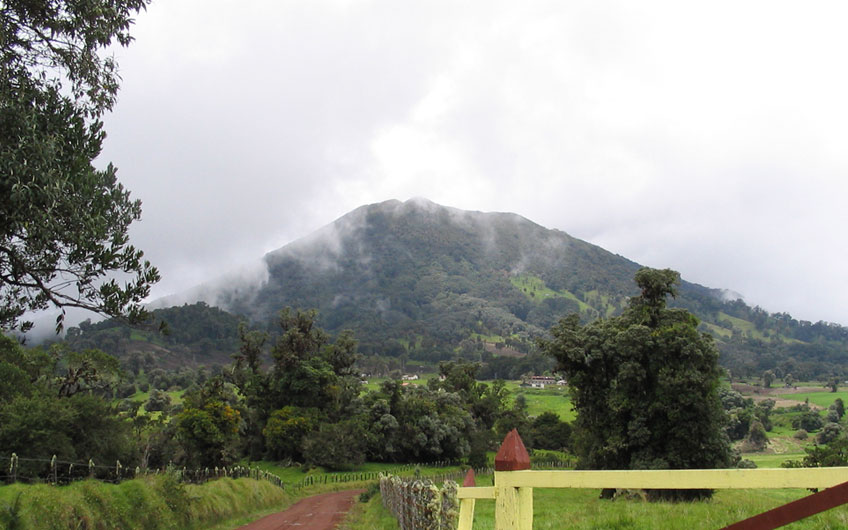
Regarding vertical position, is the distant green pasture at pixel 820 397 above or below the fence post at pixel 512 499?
below

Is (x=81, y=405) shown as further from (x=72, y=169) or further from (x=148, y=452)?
(x=72, y=169)

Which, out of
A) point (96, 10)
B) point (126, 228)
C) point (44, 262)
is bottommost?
point (44, 262)

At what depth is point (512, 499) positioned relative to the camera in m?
3.04

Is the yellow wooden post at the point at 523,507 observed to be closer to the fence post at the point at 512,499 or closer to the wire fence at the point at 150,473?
the fence post at the point at 512,499

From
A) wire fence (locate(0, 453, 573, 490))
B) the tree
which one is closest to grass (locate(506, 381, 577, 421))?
wire fence (locate(0, 453, 573, 490))

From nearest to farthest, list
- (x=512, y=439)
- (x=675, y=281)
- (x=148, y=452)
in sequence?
(x=512, y=439) → (x=675, y=281) → (x=148, y=452)

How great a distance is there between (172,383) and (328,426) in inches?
3350

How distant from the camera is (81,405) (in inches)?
1219

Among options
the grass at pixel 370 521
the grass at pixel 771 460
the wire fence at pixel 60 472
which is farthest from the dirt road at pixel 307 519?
the grass at pixel 771 460

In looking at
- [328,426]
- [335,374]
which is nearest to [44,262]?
[328,426]

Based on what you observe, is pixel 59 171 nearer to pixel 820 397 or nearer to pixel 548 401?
pixel 548 401

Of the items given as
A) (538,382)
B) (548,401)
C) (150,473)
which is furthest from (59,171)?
(538,382)

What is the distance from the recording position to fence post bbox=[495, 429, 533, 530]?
3.03 meters

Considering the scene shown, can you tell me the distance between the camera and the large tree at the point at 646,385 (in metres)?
23.8
